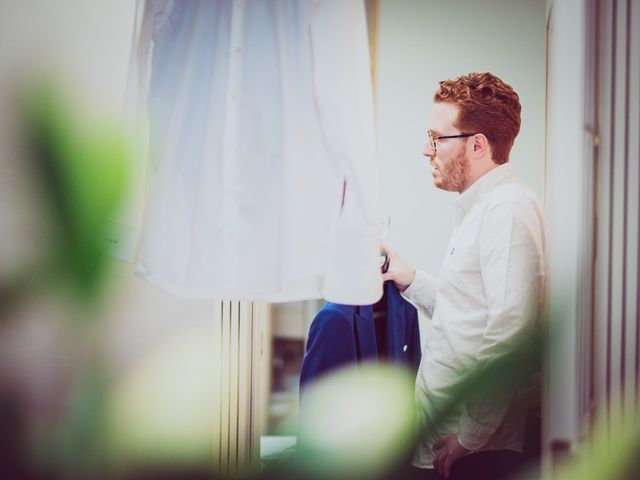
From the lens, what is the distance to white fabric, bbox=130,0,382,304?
3.41ft

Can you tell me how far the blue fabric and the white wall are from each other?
28cm

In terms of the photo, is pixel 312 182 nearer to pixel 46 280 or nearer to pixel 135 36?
pixel 135 36

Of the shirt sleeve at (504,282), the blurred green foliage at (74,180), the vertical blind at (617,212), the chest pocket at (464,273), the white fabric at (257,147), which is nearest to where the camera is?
the blurred green foliage at (74,180)

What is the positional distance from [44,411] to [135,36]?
86cm

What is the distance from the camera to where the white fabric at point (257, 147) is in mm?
1039

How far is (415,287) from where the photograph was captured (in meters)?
1.43

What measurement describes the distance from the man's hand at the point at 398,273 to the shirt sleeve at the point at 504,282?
23cm

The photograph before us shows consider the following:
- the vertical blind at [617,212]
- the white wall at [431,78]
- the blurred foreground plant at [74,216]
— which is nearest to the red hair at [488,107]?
the white wall at [431,78]

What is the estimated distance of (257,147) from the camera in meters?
1.11

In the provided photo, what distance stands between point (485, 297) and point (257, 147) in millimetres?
573

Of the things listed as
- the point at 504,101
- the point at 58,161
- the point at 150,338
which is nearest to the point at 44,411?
the point at 150,338

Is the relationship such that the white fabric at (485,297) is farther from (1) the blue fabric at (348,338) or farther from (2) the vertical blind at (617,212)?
(2) the vertical blind at (617,212)

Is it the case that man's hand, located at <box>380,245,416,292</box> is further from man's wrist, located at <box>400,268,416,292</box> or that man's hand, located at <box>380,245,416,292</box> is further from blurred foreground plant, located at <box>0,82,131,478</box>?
blurred foreground plant, located at <box>0,82,131,478</box>

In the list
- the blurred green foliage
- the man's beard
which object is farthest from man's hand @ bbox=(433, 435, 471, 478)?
the blurred green foliage
